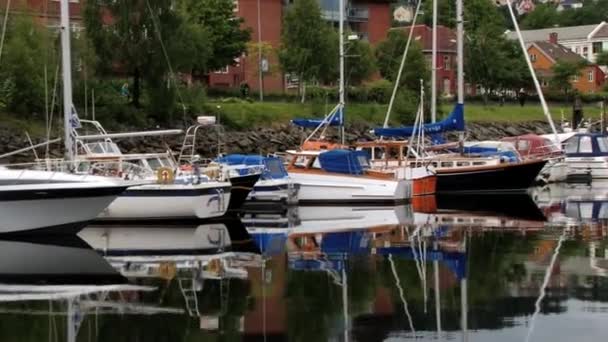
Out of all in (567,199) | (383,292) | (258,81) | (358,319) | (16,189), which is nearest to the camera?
(358,319)

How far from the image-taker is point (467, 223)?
35.0 meters

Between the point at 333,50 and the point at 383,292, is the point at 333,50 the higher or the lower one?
the higher one

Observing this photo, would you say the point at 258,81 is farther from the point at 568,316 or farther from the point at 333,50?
the point at 568,316

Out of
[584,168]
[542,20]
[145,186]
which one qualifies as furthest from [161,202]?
[542,20]

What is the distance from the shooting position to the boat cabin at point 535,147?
52.7m

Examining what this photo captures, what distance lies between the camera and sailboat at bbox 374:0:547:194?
151 ft

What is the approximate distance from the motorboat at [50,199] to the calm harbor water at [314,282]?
→ 23.4 inches

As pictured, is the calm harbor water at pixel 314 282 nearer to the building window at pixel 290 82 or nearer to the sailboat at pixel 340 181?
the sailboat at pixel 340 181

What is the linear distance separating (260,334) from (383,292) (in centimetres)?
444

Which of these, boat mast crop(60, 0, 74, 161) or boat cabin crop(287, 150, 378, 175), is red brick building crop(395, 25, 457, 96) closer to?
boat cabin crop(287, 150, 378, 175)

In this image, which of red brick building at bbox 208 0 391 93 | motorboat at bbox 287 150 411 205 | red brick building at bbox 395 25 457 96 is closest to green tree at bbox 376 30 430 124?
red brick building at bbox 208 0 391 93

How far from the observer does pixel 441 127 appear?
47.0 metres

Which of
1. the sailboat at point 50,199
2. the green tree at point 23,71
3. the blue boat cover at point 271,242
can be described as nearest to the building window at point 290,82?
the green tree at point 23,71

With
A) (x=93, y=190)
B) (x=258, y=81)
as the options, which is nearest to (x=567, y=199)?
(x=93, y=190)
